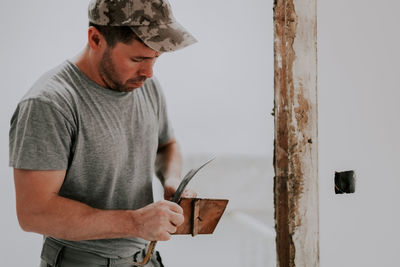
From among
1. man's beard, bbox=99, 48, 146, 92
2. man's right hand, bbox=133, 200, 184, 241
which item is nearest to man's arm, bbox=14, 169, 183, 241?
man's right hand, bbox=133, 200, 184, 241

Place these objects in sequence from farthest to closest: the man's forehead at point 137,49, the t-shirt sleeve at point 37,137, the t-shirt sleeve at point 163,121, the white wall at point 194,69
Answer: the white wall at point 194,69, the t-shirt sleeve at point 163,121, the man's forehead at point 137,49, the t-shirt sleeve at point 37,137

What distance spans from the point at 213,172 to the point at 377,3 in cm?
334

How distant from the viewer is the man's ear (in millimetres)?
981

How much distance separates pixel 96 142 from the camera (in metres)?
1.00

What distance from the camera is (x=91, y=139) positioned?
99 cm

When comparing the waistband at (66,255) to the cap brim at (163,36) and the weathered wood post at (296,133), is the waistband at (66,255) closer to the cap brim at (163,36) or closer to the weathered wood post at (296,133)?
the weathered wood post at (296,133)

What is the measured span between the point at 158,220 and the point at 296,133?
49 centimetres

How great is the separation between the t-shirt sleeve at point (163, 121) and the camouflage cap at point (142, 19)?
267 millimetres

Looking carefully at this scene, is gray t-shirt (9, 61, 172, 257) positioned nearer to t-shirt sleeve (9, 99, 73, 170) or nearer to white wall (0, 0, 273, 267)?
t-shirt sleeve (9, 99, 73, 170)

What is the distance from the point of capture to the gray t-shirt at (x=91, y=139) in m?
0.89

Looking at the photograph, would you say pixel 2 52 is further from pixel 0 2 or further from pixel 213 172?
pixel 213 172

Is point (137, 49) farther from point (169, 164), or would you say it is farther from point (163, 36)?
point (169, 164)

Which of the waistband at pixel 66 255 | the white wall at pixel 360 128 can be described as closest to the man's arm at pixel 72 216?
the waistband at pixel 66 255

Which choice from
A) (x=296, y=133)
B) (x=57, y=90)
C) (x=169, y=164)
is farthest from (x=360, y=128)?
(x=57, y=90)
